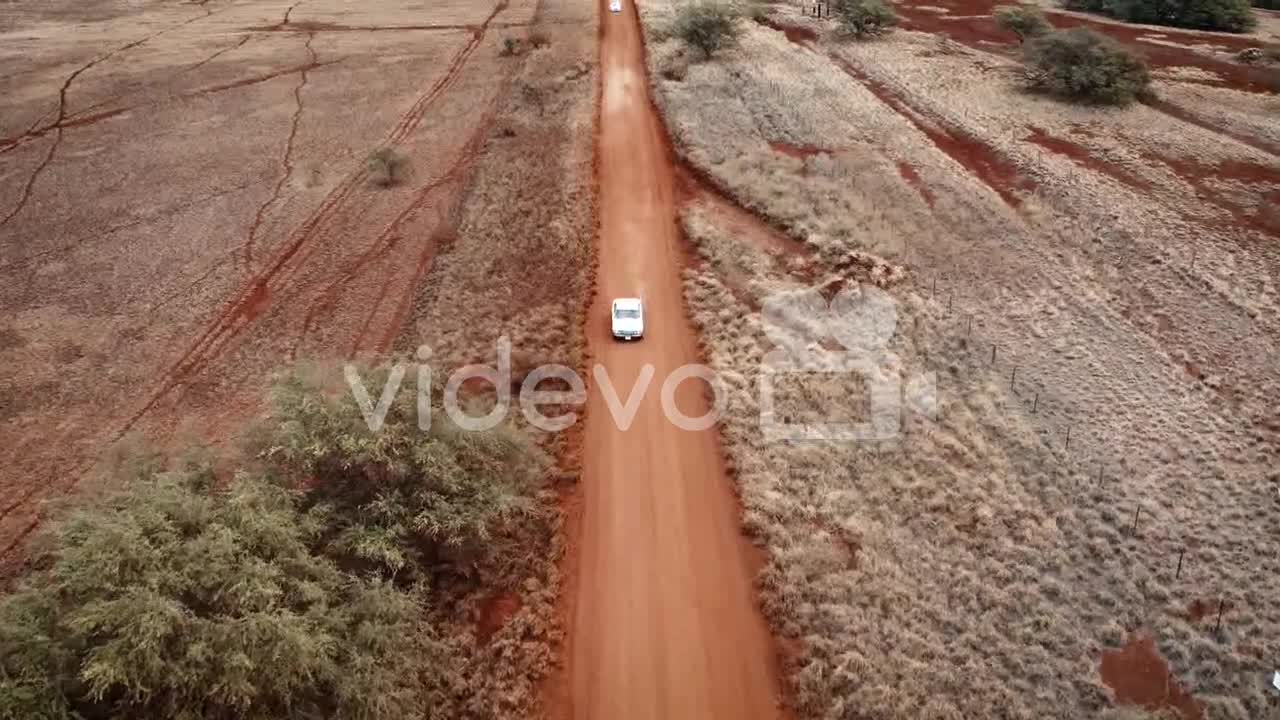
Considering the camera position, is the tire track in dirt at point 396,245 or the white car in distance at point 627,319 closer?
the white car in distance at point 627,319

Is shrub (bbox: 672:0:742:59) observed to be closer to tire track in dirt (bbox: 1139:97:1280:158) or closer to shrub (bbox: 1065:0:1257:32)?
tire track in dirt (bbox: 1139:97:1280:158)

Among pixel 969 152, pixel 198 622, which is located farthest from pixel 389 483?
pixel 969 152

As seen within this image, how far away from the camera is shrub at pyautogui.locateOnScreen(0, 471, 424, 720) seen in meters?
11.3

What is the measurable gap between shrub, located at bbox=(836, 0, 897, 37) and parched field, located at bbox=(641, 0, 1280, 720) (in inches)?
518

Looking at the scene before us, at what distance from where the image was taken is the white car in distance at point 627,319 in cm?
2302

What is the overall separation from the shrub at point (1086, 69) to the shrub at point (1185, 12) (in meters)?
18.6

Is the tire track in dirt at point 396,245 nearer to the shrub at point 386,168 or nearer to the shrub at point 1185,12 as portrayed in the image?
the shrub at point 386,168

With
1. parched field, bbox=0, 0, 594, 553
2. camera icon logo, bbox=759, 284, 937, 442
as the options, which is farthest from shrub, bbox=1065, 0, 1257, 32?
camera icon logo, bbox=759, 284, 937, 442

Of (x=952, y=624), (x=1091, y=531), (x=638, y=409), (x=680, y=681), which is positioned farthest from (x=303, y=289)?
(x=1091, y=531)

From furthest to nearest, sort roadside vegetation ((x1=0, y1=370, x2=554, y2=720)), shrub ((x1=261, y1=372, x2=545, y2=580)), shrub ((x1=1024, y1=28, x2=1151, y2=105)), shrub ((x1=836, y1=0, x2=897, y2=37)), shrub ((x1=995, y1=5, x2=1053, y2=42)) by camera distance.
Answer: shrub ((x1=836, y1=0, x2=897, y2=37)) → shrub ((x1=995, y1=5, x2=1053, y2=42)) → shrub ((x1=1024, y1=28, x2=1151, y2=105)) → shrub ((x1=261, y1=372, x2=545, y2=580)) → roadside vegetation ((x1=0, y1=370, x2=554, y2=720))

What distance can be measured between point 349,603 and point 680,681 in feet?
19.4

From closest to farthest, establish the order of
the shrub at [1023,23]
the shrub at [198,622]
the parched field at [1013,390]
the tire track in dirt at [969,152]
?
1. the shrub at [198,622]
2. the parched field at [1013,390]
3. the tire track in dirt at [969,152]
4. the shrub at [1023,23]

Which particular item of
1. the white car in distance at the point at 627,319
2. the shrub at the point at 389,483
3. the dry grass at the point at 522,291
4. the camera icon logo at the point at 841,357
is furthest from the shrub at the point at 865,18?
the shrub at the point at 389,483

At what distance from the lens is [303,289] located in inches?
1046
